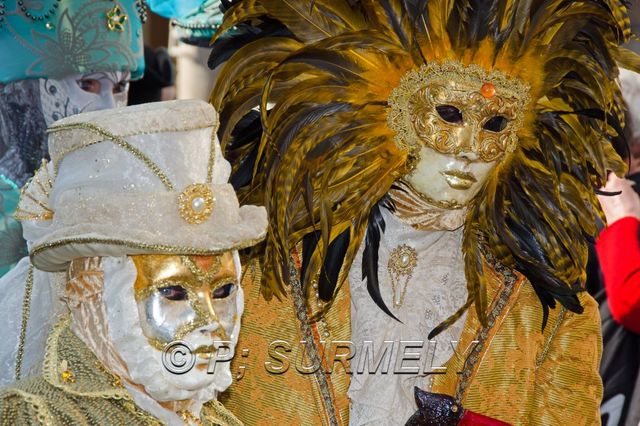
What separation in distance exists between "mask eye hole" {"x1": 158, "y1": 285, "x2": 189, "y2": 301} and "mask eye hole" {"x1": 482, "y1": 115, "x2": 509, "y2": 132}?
1175mm

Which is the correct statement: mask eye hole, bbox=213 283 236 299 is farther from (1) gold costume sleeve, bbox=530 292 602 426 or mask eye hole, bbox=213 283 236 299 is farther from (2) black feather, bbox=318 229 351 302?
(1) gold costume sleeve, bbox=530 292 602 426

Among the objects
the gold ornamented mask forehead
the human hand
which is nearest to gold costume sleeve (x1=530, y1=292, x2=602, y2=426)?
the gold ornamented mask forehead

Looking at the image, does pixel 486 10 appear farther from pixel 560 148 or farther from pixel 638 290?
pixel 638 290

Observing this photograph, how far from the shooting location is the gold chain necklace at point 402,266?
360 centimetres

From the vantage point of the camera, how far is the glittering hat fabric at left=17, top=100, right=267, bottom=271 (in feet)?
8.11

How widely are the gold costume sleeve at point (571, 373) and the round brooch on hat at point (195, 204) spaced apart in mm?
1483

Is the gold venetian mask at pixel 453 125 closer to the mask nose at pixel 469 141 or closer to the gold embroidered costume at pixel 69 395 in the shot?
the mask nose at pixel 469 141

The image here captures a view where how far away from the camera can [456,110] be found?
339 centimetres

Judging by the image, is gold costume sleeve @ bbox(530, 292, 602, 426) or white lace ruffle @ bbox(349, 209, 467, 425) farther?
gold costume sleeve @ bbox(530, 292, 602, 426)

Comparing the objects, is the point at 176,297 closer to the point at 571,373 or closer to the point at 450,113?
the point at 450,113

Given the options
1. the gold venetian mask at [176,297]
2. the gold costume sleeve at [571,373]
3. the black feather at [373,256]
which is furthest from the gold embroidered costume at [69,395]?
the gold costume sleeve at [571,373]

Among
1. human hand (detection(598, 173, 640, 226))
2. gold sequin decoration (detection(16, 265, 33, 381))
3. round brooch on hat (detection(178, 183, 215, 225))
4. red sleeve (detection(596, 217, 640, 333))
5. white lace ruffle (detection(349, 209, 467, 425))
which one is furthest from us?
human hand (detection(598, 173, 640, 226))

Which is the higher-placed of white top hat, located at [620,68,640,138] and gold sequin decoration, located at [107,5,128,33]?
gold sequin decoration, located at [107,5,128,33]

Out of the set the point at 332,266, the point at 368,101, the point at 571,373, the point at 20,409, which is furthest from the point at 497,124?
the point at 20,409
